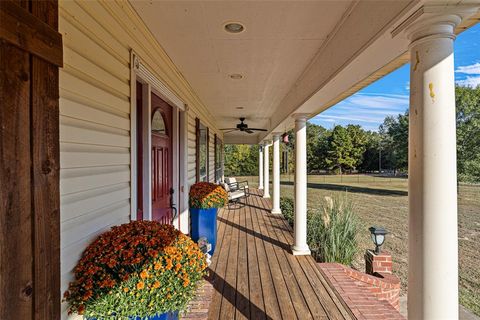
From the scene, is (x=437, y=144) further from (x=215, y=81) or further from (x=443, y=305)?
(x=215, y=81)

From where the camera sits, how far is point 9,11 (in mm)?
908

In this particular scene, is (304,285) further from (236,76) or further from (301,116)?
(236,76)

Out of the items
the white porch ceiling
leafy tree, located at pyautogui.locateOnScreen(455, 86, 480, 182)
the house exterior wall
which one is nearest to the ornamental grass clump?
the white porch ceiling

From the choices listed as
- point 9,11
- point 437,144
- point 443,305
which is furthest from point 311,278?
point 9,11

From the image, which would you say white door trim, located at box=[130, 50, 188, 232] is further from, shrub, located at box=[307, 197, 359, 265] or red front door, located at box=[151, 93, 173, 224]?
shrub, located at box=[307, 197, 359, 265]

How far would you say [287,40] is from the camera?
2.49 m

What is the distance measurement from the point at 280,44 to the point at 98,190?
196 cm

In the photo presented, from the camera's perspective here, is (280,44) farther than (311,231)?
No

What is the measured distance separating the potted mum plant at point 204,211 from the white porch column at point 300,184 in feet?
3.86

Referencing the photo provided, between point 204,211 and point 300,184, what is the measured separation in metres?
1.53

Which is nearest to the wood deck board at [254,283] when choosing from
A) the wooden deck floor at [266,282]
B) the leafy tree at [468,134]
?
the wooden deck floor at [266,282]

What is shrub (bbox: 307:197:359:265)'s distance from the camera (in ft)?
13.9

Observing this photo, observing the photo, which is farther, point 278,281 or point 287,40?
point 278,281

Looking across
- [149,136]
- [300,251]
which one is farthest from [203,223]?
[149,136]
